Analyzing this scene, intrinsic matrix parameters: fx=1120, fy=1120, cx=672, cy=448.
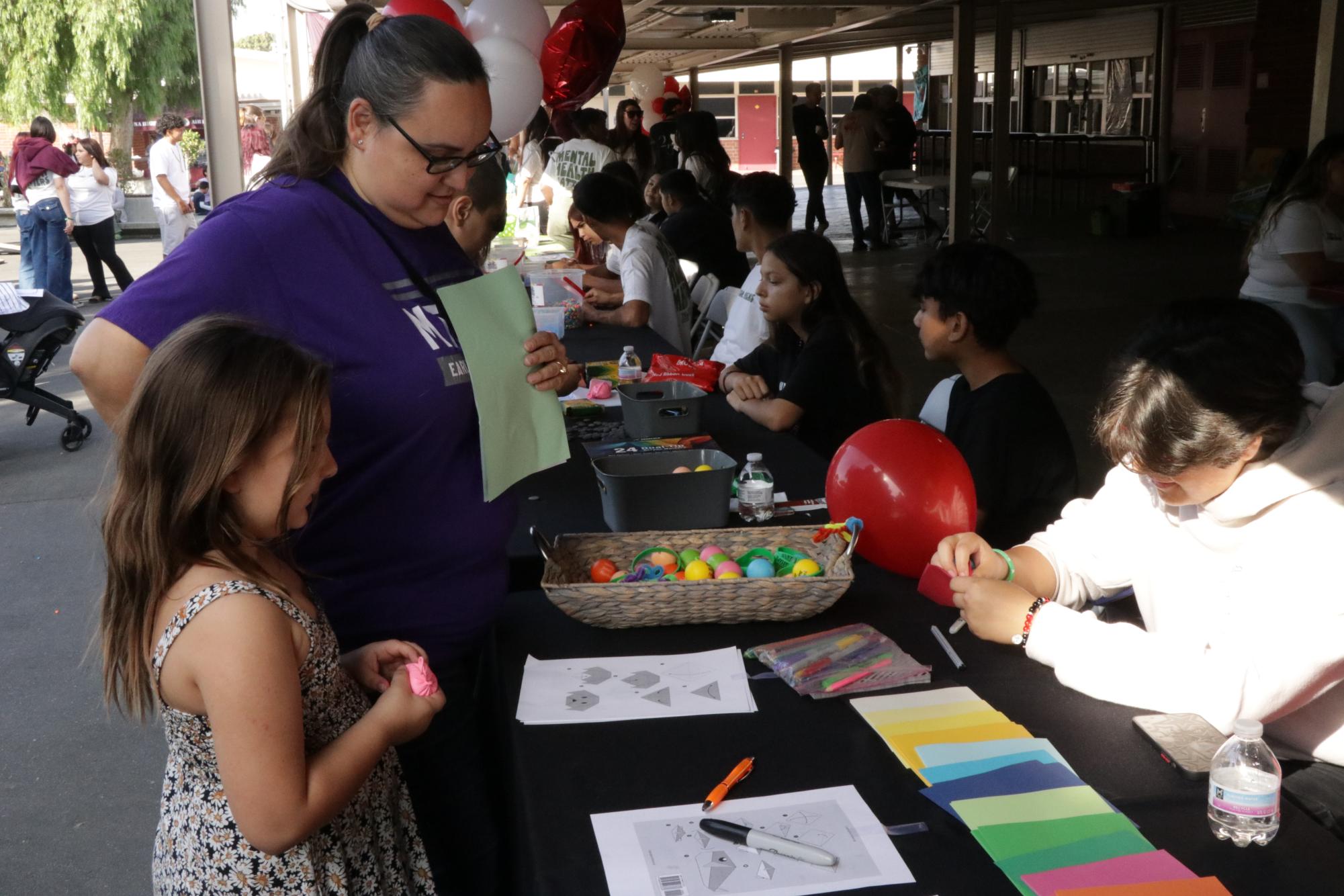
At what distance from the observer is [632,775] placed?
1.38 m

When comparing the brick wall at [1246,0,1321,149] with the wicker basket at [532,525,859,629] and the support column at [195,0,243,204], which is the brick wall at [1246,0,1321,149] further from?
the wicker basket at [532,525,859,629]

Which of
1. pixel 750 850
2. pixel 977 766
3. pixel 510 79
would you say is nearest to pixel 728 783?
pixel 750 850

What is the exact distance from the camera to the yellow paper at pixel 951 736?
1.41m

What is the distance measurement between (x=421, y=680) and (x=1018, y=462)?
159 centimetres

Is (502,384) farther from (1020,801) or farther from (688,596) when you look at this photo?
(1020,801)

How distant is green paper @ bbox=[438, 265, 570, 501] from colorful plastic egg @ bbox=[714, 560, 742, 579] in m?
0.32

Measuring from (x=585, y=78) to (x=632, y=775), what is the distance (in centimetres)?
539

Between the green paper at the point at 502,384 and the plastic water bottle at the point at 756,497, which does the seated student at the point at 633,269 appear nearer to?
the plastic water bottle at the point at 756,497

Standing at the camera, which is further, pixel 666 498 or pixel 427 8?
pixel 427 8

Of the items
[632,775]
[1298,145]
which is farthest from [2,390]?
[1298,145]

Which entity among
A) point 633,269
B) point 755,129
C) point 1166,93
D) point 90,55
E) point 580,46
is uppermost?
point 90,55

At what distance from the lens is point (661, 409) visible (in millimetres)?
2871

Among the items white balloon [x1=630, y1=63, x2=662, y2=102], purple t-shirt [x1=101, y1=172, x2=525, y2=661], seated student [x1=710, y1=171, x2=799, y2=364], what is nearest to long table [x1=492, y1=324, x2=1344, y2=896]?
purple t-shirt [x1=101, y1=172, x2=525, y2=661]

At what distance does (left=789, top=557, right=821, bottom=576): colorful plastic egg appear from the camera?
1.82 m
